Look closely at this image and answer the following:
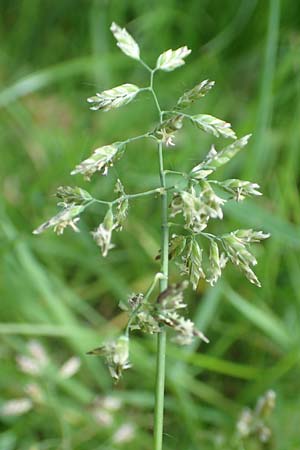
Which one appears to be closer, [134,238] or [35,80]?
[134,238]

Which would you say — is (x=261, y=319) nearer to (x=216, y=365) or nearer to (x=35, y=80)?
(x=216, y=365)

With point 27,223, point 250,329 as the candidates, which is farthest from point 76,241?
point 250,329

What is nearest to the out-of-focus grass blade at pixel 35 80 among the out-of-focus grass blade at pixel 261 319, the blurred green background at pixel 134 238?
A: the blurred green background at pixel 134 238

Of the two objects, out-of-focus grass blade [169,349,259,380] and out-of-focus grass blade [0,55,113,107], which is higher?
out-of-focus grass blade [0,55,113,107]

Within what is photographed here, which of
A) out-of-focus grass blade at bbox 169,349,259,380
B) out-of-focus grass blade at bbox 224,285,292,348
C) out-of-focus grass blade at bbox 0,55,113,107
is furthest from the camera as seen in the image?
out-of-focus grass blade at bbox 0,55,113,107

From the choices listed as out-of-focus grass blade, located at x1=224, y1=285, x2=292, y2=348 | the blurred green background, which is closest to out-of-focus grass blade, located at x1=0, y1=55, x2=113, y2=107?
the blurred green background

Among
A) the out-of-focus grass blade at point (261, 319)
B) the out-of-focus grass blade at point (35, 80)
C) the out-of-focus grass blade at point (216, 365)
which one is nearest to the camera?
the out-of-focus grass blade at point (216, 365)

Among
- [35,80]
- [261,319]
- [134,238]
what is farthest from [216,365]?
[35,80]

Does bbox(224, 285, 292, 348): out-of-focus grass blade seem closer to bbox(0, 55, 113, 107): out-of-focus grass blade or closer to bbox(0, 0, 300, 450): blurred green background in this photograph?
bbox(0, 0, 300, 450): blurred green background

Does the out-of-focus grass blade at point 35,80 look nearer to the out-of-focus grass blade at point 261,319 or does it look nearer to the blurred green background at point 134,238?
the blurred green background at point 134,238
